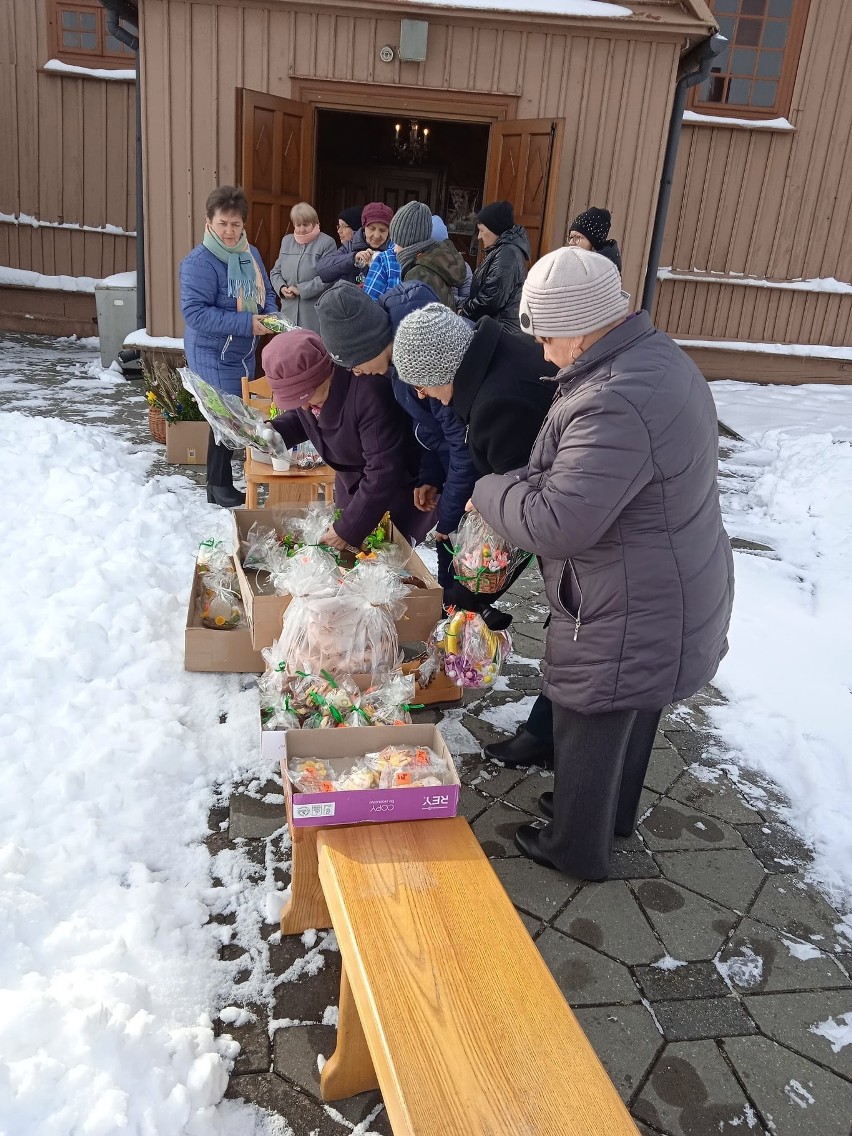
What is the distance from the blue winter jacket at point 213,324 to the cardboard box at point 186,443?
769 millimetres

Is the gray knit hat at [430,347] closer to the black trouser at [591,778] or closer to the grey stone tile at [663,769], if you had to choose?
the black trouser at [591,778]

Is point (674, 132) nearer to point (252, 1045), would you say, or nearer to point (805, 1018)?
point (805, 1018)

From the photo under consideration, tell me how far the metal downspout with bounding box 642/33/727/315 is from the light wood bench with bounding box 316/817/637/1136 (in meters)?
7.45

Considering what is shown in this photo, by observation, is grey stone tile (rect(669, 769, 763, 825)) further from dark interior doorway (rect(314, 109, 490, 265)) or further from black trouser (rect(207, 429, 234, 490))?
dark interior doorway (rect(314, 109, 490, 265))

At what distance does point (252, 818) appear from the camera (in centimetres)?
288

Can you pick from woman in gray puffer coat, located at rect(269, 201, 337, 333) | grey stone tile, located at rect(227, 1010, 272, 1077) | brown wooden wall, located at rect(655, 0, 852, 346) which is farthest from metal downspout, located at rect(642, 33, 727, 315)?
grey stone tile, located at rect(227, 1010, 272, 1077)

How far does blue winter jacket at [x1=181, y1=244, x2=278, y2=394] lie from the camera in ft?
17.8

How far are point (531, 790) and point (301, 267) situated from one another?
5.31 metres

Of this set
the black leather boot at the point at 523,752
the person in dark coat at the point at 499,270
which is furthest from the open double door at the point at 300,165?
the black leather boot at the point at 523,752

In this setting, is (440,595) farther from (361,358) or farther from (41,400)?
(41,400)

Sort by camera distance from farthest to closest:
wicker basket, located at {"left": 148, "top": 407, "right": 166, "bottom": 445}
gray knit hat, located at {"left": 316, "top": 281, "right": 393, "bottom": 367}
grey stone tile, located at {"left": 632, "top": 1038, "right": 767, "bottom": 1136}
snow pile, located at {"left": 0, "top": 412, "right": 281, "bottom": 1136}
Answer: wicker basket, located at {"left": 148, "top": 407, "right": 166, "bottom": 445}, gray knit hat, located at {"left": 316, "top": 281, "right": 393, "bottom": 367}, grey stone tile, located at {"left": 632, "top": 1038, "right": 767, "bottom": 1136}, snow pile, located at {"left": 0, "top": 412, "right": 281, "bottom": 1136}

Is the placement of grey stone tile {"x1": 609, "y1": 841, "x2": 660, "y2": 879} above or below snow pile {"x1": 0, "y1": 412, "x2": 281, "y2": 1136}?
below

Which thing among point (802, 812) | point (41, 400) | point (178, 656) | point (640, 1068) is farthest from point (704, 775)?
point (41, 400)

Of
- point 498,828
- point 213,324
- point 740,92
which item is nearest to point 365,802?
point 498,828
